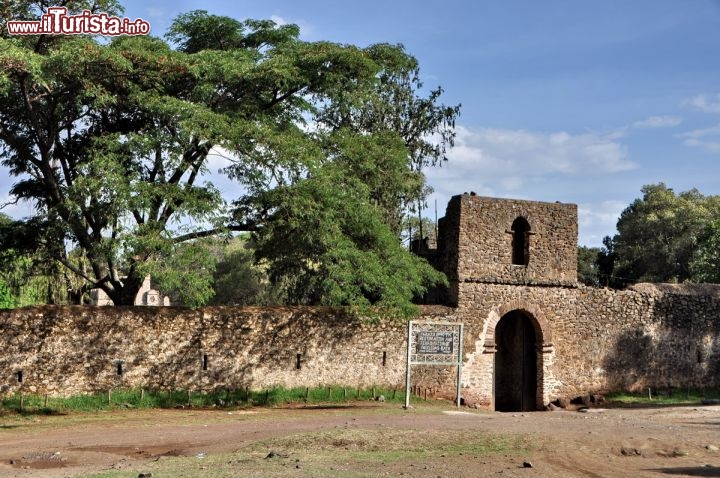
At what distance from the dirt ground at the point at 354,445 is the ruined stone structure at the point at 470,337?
5.62ft

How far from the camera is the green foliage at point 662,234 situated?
161ft

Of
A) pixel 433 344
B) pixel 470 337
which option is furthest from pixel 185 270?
pixel 470 337

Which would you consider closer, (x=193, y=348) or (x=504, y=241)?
(x=193, y=348)

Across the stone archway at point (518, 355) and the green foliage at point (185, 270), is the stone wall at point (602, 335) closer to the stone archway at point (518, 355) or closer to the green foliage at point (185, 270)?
the stone archway at point (518, 355)

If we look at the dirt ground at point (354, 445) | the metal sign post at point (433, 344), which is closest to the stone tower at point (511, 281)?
the metal sign post at point (433, 344)

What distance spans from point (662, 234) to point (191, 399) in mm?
40050

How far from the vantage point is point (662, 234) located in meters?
51.7

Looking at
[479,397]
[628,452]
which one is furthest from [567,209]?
[628,452]

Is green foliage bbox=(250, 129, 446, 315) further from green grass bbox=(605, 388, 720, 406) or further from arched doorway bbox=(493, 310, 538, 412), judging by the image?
green grass bbox=(605, 388, 720, 406)

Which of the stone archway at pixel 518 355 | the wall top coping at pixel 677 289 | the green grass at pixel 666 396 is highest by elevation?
the wall top coping at pixel 677 289

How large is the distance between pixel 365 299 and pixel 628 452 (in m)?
7.87

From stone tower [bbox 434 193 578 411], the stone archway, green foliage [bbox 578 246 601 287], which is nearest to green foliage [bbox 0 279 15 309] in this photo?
stone tower [bbox 434 193 578 411]

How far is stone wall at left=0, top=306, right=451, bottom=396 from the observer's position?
19.1 m

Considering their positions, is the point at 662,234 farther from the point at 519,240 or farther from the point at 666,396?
the point at 519,240
